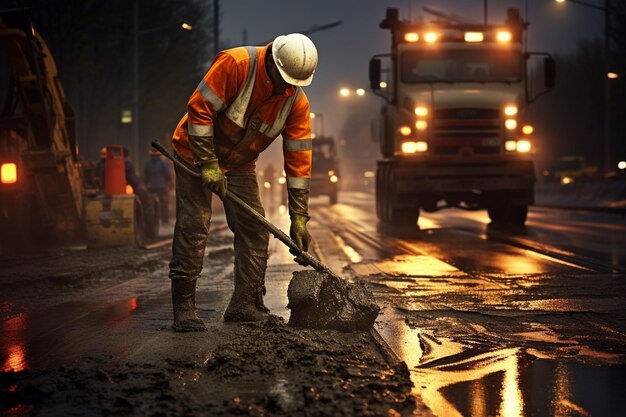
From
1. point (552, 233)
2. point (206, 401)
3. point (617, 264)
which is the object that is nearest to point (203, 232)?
point (206, 401)

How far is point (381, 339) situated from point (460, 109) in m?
12.7

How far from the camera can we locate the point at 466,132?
18328 mm

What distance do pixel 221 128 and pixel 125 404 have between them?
9.17 feet

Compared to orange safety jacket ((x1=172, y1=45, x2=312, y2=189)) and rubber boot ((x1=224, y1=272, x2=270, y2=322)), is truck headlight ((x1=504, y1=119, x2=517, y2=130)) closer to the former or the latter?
orange safety jacket ((x1=172, y1=45, x2=312, y2=189))

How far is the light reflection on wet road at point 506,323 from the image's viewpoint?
14.9 ft

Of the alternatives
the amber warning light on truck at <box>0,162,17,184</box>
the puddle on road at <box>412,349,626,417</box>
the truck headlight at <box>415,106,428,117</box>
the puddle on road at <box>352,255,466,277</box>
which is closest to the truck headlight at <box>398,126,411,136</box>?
the truck headlight at <box>415,106,428,117</box>

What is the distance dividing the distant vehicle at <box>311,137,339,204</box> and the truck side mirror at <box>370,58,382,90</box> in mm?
23350

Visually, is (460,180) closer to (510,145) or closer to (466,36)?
(510,145)

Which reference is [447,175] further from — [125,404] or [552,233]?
[125,404]

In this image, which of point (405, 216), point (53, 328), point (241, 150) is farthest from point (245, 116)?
point (405, 216)

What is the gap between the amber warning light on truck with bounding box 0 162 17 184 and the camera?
14.2m

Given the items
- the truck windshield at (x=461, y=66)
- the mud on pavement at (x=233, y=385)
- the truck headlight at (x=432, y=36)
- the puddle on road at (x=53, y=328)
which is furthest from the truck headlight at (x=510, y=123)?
the mud on pavement at (x=233, y=385)

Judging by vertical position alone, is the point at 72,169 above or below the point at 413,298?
above

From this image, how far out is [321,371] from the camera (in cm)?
480
